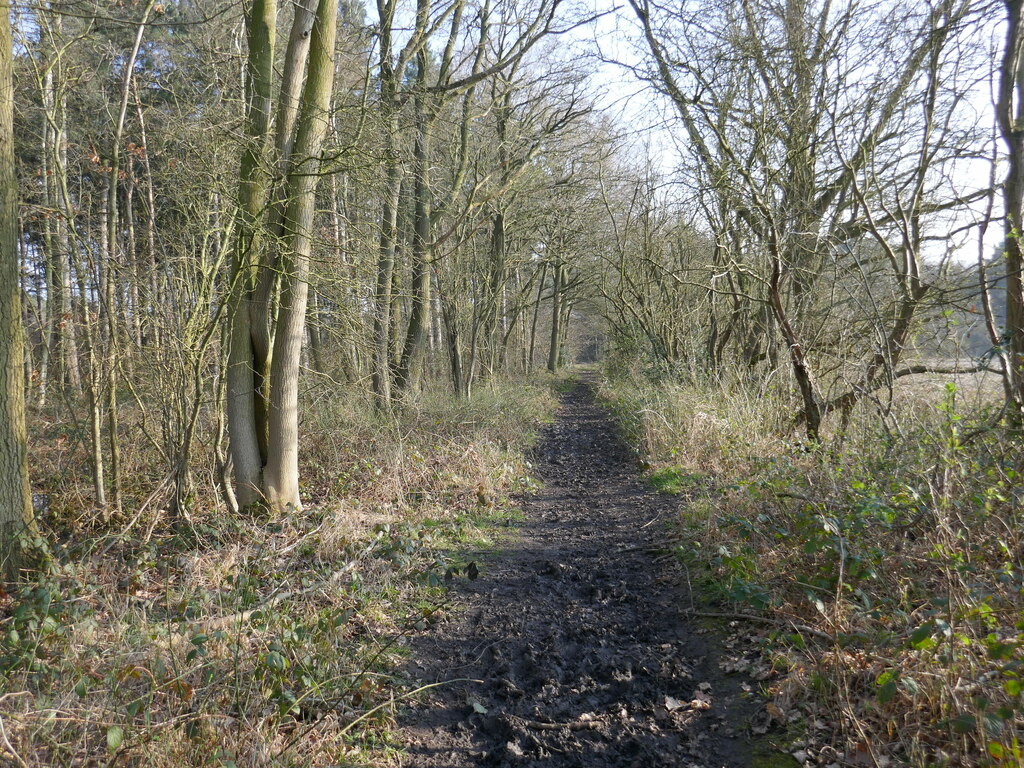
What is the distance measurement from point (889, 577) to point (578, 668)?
6.83 feet

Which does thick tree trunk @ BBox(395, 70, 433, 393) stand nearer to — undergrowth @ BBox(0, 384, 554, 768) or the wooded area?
the wooded area

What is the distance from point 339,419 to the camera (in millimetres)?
9477

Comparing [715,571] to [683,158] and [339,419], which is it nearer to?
[339,419]

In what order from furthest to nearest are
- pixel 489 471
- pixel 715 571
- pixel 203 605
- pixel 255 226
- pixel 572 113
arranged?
pixel 572 113
pixel 489 471
pixel 255 226
pixel 715 571
pixel 203 605

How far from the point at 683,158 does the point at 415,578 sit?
834cm

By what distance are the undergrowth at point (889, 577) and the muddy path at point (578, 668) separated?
39 centimetres

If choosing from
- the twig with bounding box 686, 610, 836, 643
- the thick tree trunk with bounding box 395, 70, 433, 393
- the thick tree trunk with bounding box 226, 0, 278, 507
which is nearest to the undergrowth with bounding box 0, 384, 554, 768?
the thick tree trunk with bounding box 226, 0, 278, 507

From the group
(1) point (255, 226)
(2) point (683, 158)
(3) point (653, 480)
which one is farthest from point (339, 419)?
(2) point (683, 158)

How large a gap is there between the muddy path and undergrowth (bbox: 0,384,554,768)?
1.09ft

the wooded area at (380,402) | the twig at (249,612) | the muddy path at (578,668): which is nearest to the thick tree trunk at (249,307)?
the wooded area at (380,402)

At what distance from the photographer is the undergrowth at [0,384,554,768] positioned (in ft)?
9.64

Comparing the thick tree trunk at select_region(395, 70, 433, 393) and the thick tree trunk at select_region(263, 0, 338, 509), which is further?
the thick tree trunk at select_region(395, 70, 433, 393)

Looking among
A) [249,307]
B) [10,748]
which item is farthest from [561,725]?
[249,307]

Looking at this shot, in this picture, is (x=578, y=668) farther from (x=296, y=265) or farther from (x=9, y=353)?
(x=9, y=353)
